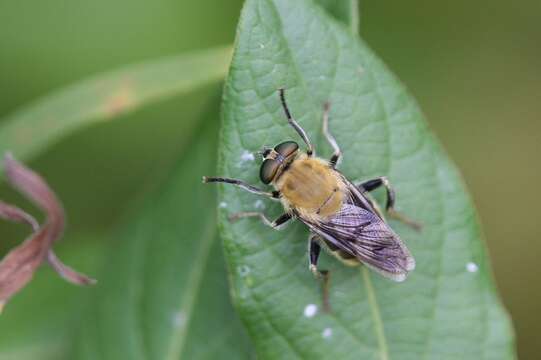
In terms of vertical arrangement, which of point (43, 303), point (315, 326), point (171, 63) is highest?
point (171, 63)

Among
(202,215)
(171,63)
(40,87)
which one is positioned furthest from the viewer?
(40,87)

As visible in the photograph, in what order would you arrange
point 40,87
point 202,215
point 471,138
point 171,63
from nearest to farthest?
1. point 202,215
2. point 171,63
3. point 40,87
4. point 471,138

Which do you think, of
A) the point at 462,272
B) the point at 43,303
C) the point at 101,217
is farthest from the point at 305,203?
the point at 101,217

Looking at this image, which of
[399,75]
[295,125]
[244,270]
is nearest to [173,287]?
[244,270]

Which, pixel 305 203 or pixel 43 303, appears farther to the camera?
pixel 43 303

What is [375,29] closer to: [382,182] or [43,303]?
[382,182]

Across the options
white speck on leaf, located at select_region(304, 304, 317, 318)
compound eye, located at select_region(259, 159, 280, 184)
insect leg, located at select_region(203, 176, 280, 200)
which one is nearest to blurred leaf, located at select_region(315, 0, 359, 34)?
compound eye, located at select_region(259, 159, 280, 184)

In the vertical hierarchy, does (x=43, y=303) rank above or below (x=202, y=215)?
below
